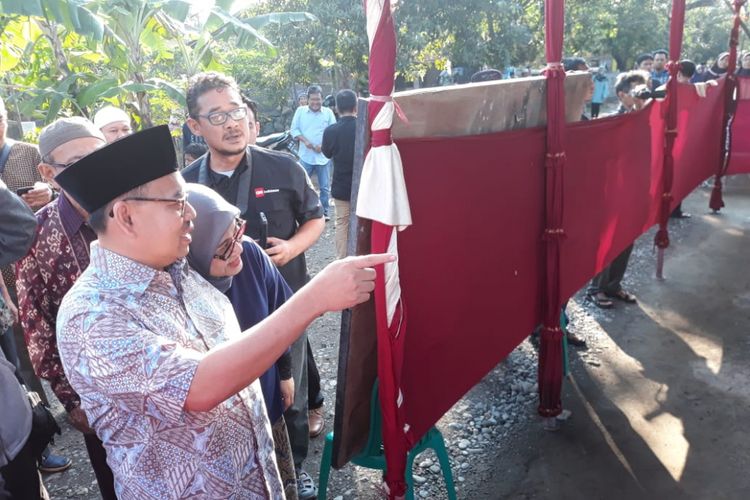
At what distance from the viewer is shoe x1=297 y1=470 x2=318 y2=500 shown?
2.73 meters

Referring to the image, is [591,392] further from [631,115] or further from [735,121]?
[735,121]

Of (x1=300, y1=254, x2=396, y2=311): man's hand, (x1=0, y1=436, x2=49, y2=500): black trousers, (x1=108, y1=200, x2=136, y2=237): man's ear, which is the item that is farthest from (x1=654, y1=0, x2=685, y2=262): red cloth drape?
(x1=0, y1=436, x2=49, y2=500): black trousers

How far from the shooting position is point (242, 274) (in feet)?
6.75

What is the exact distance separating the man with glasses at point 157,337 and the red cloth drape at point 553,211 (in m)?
1.57

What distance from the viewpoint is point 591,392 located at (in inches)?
142

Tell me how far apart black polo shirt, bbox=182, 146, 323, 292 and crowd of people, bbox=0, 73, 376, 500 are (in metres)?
0.25

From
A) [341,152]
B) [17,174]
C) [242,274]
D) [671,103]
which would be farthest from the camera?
[341,152]

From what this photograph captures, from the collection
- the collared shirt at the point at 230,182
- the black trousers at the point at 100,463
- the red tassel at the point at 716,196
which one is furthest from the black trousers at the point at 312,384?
the red tassel at the point at 716,196

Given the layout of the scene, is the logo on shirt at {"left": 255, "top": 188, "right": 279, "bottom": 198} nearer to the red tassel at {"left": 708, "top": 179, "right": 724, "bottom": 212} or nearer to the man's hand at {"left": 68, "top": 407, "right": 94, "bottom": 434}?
the man's hand at {"left": 68, "top": 407, "right": 94, "bottom": 434}

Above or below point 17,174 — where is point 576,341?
below

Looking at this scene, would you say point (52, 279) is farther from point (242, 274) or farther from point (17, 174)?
point (17, 174)

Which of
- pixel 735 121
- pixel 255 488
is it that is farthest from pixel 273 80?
pixel 255 488

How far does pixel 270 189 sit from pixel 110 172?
1.44 meters

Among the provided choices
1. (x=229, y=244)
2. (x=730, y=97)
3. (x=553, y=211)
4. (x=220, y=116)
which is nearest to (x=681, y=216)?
(x=730, y=97)
